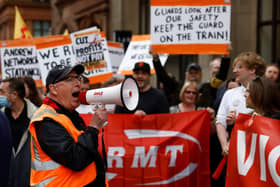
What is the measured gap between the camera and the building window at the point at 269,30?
9008 mm

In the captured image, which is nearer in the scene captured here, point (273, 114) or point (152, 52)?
point (273, 114)

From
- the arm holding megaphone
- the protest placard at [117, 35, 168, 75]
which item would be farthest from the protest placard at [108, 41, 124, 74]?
the arm holding megaphone

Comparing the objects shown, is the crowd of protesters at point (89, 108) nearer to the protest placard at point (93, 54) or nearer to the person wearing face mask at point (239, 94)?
the person wearing face mask at point (239, 94)

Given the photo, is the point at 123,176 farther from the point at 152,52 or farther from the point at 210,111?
the point at 152,52

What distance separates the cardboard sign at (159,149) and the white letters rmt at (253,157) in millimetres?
1307

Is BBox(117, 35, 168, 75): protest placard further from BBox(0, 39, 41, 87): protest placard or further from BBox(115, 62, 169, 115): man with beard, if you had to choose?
BBox(115, 62, 169, 115): man with beard

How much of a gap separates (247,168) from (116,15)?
11859 millimetres

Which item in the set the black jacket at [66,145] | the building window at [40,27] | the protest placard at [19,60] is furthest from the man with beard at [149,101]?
the building window at [40,27]

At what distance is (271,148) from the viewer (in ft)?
11.8

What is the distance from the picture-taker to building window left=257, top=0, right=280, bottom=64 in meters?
9.01

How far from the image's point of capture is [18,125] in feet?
16.3

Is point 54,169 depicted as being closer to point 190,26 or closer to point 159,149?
point 159,149

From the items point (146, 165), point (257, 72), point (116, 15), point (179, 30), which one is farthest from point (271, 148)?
point (116, 15)

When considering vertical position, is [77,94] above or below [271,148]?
above
